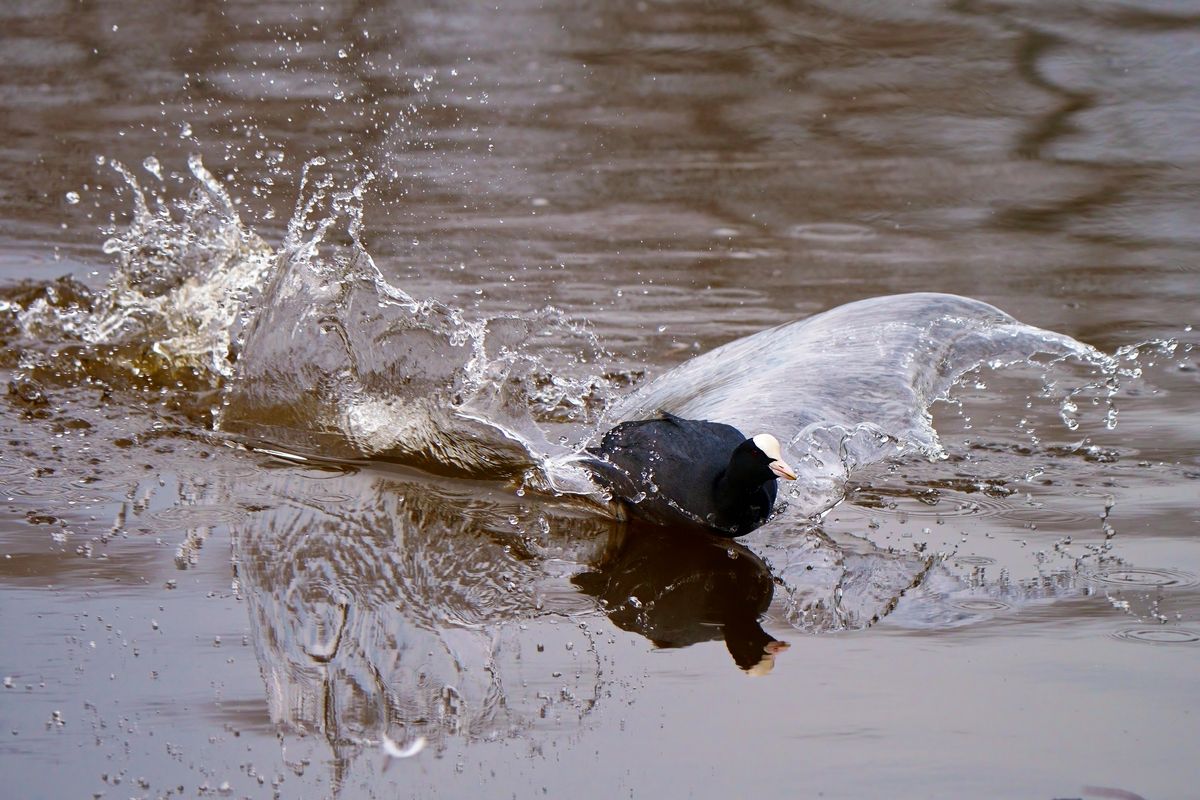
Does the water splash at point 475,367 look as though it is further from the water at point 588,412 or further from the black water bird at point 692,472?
the black water bird at point 692,472

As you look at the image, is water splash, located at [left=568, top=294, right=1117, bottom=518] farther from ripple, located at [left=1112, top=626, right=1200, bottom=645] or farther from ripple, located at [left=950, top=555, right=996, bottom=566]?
ripple, located at [left=1112, top=626, right=1200, bottom=645]

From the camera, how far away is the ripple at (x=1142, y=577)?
3.86 meters

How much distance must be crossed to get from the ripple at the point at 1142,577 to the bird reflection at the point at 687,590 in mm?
862

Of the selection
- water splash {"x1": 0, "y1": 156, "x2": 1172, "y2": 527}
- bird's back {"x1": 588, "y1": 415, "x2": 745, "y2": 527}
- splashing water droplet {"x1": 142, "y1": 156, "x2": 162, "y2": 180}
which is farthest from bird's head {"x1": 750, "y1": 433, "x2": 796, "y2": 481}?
splashing water droplet {"x1": 142, "y1": 156, "x2": 162, "y2": 180}

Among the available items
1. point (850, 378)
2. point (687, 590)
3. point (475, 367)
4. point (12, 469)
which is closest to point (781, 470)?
point (687, 590)

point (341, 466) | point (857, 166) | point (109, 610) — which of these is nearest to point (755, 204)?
point (857, 166)

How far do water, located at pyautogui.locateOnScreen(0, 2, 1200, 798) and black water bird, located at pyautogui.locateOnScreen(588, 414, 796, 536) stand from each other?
0.37 feet

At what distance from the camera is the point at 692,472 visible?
13.3ft

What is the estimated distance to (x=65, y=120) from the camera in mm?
9062

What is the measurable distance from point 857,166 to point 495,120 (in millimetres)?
2206

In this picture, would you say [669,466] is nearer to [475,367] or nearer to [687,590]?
[687,590]

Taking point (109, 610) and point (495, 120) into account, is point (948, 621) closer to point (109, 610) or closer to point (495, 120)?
point (109, 610)

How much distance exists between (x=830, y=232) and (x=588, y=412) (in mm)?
2695

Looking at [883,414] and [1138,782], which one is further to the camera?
[883,414]
